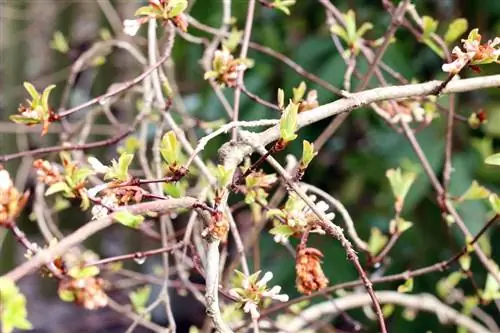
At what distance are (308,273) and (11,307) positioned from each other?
0.27 metres

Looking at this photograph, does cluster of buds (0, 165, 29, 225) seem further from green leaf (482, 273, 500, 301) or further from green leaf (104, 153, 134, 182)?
green leaf (482, 273, 500, 301)

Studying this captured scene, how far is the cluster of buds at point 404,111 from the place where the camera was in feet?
2.55

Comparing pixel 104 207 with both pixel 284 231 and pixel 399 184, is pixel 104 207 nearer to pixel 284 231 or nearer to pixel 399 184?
pixel 284 231

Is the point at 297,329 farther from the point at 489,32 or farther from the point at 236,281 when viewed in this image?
the point at 489,32

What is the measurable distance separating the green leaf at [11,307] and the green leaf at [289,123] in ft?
0.74

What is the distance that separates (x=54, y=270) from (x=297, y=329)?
0.44 meters

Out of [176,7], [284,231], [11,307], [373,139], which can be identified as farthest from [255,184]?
[373,139]

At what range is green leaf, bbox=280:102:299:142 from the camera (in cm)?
51

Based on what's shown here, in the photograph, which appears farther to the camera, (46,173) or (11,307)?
(46,173)

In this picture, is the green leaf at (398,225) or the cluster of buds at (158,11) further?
the green leaf at (398,225)

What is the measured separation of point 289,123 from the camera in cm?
52

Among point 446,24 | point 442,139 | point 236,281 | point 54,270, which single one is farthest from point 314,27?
point 54,270

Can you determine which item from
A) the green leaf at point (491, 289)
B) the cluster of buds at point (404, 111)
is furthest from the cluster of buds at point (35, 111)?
the green leaf at point (491, 289)

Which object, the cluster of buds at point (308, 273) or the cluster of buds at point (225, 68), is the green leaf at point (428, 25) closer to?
the cluster of buds at point (225, 68)
